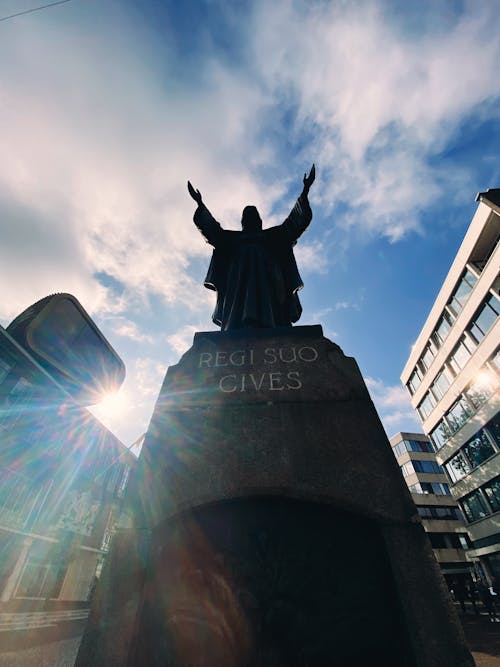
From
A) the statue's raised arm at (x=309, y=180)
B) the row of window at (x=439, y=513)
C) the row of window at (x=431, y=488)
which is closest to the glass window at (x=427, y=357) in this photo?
the row of window at (x=431, y=488)

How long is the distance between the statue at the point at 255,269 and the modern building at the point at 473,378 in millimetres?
19723

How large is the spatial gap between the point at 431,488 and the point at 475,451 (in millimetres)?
16955

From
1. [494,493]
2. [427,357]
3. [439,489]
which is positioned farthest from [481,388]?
[439,489]

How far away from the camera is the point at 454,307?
80.2ft

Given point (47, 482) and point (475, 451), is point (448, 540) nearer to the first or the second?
point (475, 451)

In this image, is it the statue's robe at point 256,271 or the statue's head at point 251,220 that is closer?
the statue's robe at point 256,271

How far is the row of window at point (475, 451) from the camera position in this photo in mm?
19781

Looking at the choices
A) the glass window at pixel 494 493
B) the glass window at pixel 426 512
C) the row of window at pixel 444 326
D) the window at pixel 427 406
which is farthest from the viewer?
the glass window at pixel 426 512

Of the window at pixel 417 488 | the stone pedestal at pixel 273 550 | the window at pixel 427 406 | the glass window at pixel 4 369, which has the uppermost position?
the window at pixel 427 406

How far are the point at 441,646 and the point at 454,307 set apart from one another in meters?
28.3

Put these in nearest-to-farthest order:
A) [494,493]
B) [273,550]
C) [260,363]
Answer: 1. [273,550]
2. [260,363]
3. [494,493]

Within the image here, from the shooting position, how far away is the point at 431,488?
115 ft

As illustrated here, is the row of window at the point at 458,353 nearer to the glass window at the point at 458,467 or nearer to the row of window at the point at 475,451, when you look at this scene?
the row of window at the point at 475,451

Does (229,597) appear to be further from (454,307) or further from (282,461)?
(454,307)
